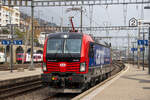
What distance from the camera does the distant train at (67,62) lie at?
13046 mm

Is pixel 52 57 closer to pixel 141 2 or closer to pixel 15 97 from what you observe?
pixel 15 97

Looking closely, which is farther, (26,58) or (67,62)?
(26,58)

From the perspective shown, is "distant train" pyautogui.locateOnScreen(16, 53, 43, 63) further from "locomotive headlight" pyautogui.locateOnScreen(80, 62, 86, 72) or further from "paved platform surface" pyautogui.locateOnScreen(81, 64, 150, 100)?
"locomotive headlight" pyautogui.locateOnScreen(80, 62, 86, 72)

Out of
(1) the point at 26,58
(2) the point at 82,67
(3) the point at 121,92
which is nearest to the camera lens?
(2) the point at 82,67

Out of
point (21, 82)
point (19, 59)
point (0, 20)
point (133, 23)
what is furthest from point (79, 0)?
point (0, 20)

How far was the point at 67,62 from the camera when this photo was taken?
13.2m

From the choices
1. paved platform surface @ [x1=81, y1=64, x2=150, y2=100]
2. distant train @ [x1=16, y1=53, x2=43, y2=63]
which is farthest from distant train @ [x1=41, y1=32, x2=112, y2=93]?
distant train @ [x1=16, y1=53, x2=43, y2=63]

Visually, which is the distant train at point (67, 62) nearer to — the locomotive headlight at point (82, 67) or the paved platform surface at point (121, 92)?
the locomotive headlight at point (82, 67)

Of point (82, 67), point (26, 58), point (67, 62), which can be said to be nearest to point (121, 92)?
point (82, 67)

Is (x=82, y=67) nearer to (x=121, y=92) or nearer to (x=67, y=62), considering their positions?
(x=67, y=62)

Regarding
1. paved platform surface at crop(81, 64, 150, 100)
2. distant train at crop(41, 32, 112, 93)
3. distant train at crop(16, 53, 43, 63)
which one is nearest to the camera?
paved platform surface at crop(81, 64, 150, 100)

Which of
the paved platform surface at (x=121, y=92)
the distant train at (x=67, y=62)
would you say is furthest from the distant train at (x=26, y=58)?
the distant train at (x=67, y=62)

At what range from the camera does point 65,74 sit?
1309 centimetres

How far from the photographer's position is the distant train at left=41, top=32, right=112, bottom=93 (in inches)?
514
